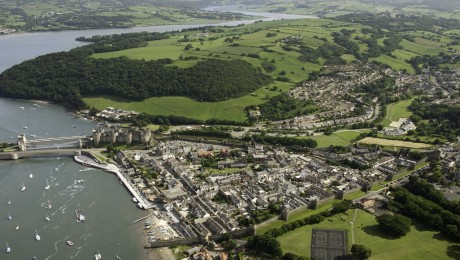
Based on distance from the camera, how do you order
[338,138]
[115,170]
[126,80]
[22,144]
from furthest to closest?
1. [126,80]
2. [338,138]
3. [22,144]
4. [115,170]

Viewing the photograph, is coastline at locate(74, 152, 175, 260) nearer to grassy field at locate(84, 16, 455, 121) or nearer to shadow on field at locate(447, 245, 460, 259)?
shadow on field at locate(447, 245, 460, 259)

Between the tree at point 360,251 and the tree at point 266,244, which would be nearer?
the tree at point 360,251

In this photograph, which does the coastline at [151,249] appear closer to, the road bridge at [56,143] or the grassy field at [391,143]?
the road bridge at [56,143]

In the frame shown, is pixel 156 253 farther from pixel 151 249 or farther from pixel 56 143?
pixel 56 143

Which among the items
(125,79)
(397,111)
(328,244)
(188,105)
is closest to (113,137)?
(188,105)

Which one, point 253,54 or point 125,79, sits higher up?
point 253,54

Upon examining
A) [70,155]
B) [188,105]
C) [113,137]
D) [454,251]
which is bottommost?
[70,155]

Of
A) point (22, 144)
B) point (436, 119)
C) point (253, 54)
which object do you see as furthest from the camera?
point (253, 54)

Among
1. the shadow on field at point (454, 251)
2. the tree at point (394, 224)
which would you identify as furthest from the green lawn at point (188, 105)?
the shadow on field at point (454, 251)
